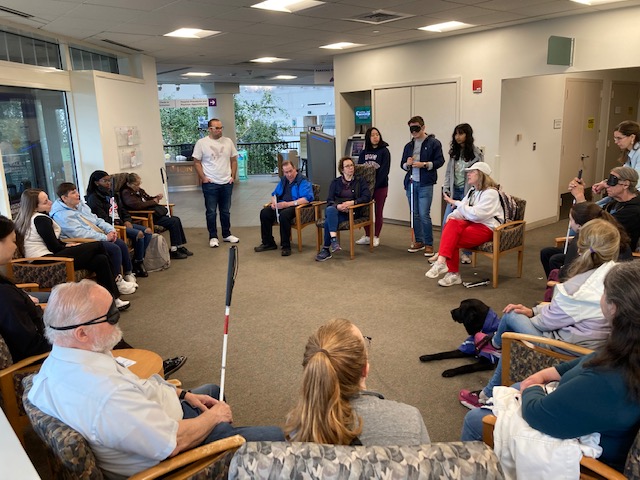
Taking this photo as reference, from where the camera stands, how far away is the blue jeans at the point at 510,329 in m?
2.81

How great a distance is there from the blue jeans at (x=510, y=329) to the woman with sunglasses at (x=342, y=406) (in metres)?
1.28

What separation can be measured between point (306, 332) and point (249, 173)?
13.3 meters

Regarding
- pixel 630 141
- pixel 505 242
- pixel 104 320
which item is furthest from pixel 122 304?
pixel 630 141

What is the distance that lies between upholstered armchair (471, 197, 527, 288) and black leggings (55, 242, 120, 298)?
135 inches

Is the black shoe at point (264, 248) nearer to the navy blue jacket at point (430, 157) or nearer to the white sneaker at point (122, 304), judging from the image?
the navy blue jacket at point (430, 157)

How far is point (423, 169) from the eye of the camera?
20.6ft

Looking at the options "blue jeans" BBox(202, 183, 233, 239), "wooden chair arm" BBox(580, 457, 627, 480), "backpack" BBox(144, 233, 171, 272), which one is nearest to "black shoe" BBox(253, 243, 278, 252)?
"blue jeans" BBox(202, 183, 233, 239)

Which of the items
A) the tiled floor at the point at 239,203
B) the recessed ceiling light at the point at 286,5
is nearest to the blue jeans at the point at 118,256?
the recessed ceiling light at the point at 286,5

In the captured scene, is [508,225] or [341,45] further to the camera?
[341,45]

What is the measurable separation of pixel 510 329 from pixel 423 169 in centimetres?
358

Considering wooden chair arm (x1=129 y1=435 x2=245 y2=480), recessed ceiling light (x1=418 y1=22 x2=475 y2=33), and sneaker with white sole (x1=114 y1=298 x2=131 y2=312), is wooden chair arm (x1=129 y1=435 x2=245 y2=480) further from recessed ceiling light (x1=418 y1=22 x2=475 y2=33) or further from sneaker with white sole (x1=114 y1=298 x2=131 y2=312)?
recessed ceiling light (x1=418 y1=22 x2=475 y2=33)

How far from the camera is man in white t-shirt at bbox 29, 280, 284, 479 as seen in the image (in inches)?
66.3

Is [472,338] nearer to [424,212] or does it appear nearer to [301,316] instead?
[301,316]

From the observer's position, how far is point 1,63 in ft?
17.6
